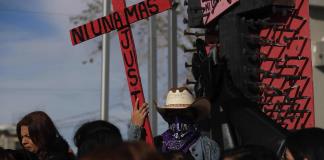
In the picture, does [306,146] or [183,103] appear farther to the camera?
[183,103]

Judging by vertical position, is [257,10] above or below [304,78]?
above

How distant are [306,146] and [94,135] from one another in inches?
42.2

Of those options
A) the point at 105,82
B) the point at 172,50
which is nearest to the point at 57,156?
the point at 105,82

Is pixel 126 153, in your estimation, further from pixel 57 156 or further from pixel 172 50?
pixel 172 50

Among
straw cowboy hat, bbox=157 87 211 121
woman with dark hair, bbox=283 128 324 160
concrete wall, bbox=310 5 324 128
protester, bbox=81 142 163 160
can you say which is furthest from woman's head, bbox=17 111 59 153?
concrete wall, bbox=310 5 324 128

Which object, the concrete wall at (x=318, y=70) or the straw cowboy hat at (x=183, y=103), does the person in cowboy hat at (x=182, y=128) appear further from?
the concrete wall at (x=318, y=70)

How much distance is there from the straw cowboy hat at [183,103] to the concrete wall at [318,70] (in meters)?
5.65

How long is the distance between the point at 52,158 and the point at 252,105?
2.20 metres

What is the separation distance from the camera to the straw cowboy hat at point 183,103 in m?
4.34

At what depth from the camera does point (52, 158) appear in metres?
3.80

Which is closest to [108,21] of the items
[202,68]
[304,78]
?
[202,68]

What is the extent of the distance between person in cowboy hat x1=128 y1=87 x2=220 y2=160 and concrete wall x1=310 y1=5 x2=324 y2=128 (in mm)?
5687

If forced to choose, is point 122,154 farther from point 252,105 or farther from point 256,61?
point 256,61

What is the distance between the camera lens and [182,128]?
13.9 ft
